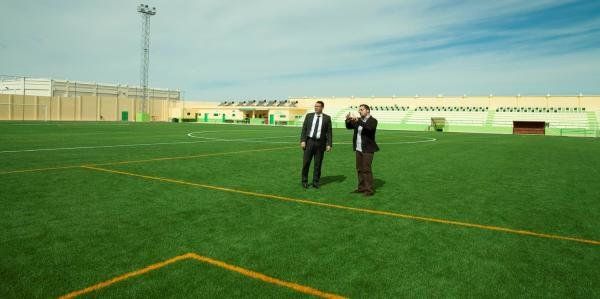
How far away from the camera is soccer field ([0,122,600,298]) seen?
4176 millimetres

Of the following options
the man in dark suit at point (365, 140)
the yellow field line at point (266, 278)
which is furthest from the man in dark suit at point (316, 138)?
the yellow field line at point (266, 278)

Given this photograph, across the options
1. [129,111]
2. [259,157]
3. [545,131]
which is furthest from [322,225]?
[129,111]

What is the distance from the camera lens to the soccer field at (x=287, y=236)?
4.18 meters

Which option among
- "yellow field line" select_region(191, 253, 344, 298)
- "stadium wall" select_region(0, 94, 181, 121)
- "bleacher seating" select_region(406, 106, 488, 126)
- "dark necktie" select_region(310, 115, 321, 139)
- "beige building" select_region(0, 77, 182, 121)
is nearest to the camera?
"yellow field line" select_region(191, 253, 344, 298)

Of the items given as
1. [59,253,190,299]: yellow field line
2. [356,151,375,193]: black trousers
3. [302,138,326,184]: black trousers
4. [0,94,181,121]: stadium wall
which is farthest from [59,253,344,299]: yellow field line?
[0,94,181,121]: stadium wall

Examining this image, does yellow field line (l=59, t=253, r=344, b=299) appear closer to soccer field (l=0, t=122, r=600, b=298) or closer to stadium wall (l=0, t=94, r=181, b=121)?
soccer field (l=0, t=122, r=600, b=298)

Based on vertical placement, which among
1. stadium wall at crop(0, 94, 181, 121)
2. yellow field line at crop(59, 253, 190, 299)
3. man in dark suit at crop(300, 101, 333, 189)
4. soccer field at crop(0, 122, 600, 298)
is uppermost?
stadium wall at crop(0, 94, 181, 121)

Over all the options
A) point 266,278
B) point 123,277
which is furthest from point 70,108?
point 266,278

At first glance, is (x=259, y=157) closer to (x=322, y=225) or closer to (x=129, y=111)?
(x=322, y=225)

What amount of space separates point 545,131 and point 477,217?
4897 cm

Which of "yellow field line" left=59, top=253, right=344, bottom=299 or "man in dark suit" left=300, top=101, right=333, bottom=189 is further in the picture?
"man in dark suit" left=300, top=101, right=333, bottom=189

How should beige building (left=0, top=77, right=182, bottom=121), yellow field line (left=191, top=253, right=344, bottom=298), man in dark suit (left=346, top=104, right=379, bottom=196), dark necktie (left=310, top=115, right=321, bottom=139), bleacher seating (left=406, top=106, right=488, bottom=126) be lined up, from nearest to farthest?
1. yellow field line (left=191, top=253, right=344, bottom=298)
2. man in dark suit (left=346, top=104, right=379, bottom=196)
3. dark necktie (left=310, top=115, right=321, bottom=139)
4. beige building (left=0, top=77, right=182, bottom=121)
5. bleacher seating (left=406, top=106, right=488, bottom=126)

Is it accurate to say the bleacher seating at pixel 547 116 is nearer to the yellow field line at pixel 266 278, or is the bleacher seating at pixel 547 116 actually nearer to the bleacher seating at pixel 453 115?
the bleacher seating at pixel 453 115

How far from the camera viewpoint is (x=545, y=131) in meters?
48.4
